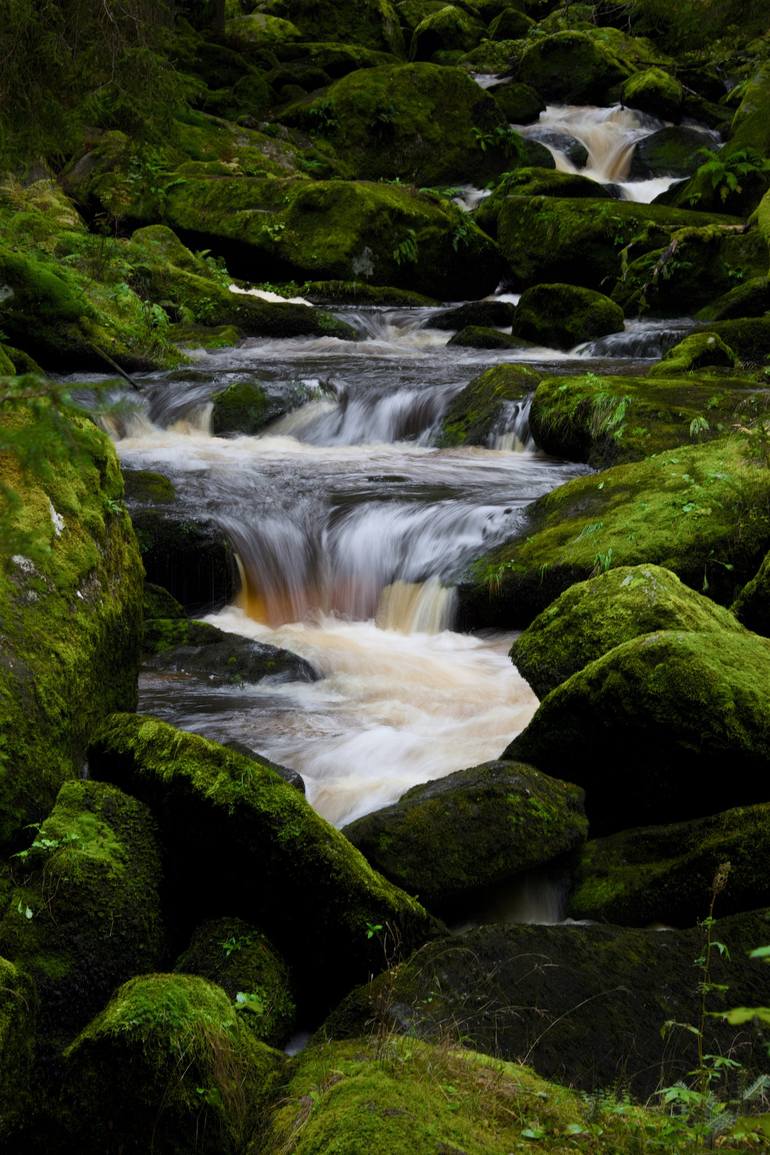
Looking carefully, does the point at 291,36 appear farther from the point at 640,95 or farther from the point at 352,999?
the point at 352,999

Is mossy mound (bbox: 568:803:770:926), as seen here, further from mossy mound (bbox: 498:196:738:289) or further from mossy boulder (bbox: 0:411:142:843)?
mossy mound (bbox: 498:196:738:289)

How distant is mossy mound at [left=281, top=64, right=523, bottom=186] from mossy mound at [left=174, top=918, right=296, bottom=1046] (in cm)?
2322

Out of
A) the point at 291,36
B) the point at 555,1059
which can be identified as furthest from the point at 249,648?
the point at 291,36

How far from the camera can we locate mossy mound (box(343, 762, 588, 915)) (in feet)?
13.9

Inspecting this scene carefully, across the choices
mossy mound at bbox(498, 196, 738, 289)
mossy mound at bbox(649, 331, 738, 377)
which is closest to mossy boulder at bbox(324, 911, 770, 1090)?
mossy mound at bbox(649, 331, 738, 377)

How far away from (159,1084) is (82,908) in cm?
99

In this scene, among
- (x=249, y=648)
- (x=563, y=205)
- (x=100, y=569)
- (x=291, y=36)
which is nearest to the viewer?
(x=100, y=569)

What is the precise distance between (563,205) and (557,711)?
15.6 meters

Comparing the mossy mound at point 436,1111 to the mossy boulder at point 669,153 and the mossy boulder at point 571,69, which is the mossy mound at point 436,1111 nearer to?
the mossy boulder at point 669,153

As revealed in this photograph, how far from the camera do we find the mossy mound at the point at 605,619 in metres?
5.23

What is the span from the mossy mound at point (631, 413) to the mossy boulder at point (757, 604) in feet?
9.15

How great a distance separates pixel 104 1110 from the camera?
280 cm

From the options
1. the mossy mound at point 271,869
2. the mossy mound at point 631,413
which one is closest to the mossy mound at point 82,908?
the mossy mound at point 271,869

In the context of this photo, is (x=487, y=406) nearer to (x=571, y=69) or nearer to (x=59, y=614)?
(x=59, y=614)
